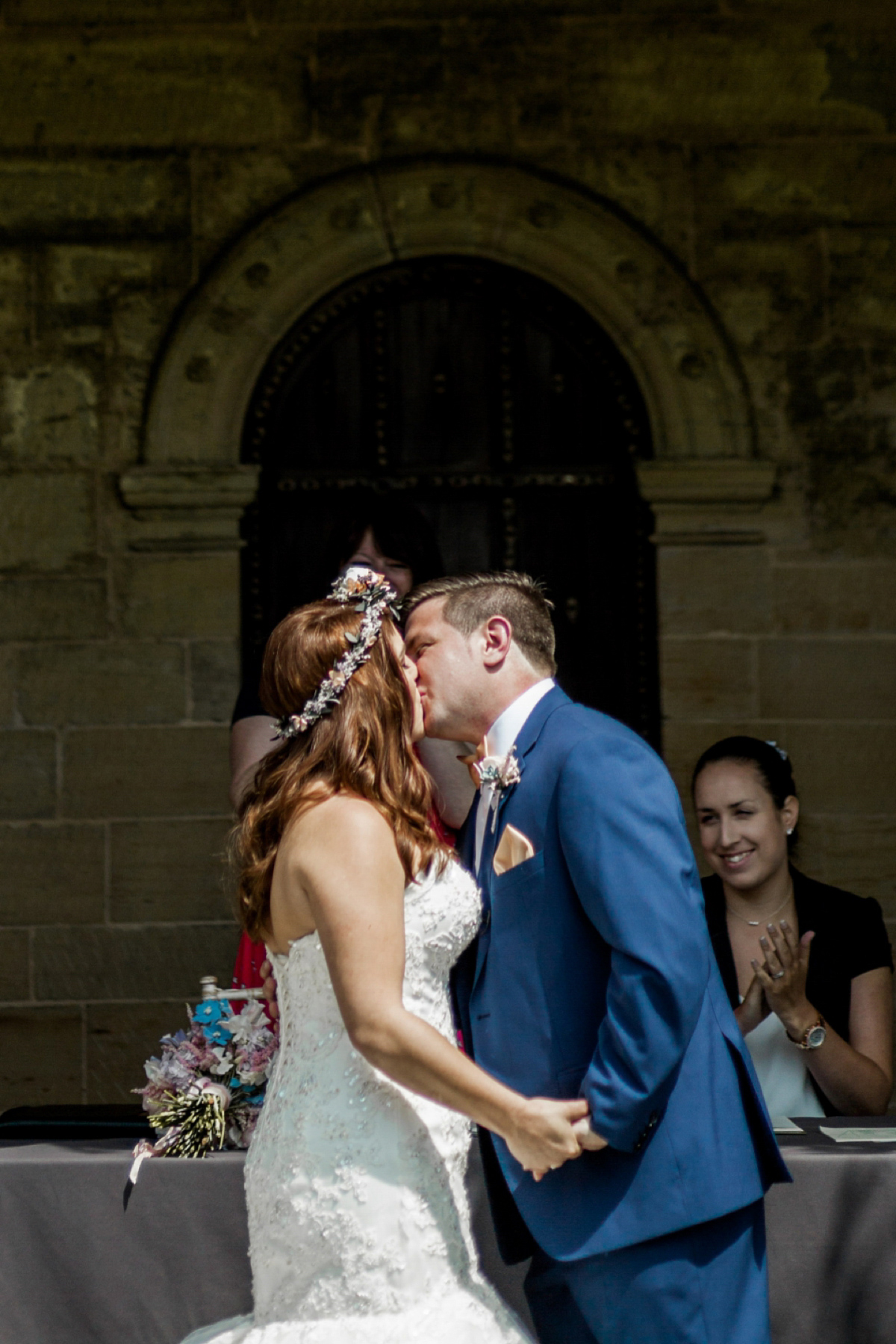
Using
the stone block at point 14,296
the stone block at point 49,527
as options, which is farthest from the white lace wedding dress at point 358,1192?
the stone block at point 14,296

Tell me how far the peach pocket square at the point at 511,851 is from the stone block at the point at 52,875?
287 centimetres

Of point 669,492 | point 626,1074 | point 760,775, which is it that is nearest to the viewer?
point 626,1074

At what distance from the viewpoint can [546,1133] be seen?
7.11ft

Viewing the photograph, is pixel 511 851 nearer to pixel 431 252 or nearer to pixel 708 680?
pixel 708 680

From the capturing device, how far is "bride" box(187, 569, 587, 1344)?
7.21ft

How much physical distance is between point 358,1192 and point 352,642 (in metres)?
0.83

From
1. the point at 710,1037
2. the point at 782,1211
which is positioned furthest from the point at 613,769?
the point at 782,1211

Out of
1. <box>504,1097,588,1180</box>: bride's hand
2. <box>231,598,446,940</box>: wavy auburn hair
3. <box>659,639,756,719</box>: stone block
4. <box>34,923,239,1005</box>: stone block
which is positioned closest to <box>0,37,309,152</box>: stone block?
<box>659,639,756,719</box>: stone block

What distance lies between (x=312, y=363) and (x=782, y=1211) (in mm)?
3441

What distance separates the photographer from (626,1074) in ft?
7.06

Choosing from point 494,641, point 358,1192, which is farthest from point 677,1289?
point 494,641

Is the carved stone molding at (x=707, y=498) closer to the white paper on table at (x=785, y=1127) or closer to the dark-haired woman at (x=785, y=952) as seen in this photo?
the dark-haired woman at (x=785, y=952)

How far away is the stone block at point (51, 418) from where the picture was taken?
5086mm

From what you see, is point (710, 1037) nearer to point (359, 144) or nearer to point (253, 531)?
point (253, 531)
